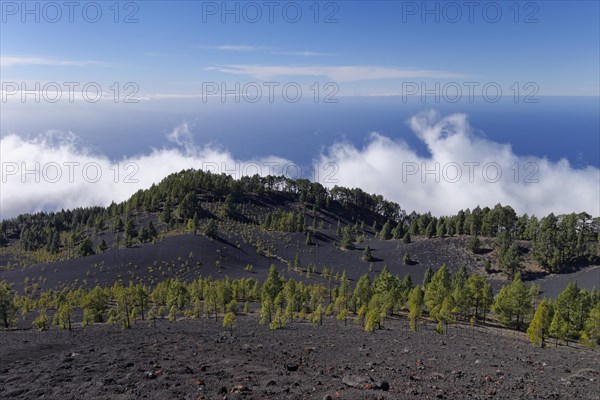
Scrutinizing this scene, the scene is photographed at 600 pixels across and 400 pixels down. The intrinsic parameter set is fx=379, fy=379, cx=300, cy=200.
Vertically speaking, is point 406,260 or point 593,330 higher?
point 406,260

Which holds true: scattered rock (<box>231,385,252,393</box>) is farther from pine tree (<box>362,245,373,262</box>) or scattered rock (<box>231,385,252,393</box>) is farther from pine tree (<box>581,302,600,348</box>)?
pine tree (<box>362,245,373,262</box>)

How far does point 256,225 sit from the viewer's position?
151 metres

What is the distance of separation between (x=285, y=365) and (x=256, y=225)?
119 metres

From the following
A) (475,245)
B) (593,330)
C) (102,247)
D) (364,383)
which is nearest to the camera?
(364,383)

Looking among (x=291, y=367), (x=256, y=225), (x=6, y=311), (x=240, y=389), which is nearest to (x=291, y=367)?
(x=291, y=367)

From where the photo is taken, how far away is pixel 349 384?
2647 cm

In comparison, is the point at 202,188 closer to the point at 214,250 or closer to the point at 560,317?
the point at 214,250

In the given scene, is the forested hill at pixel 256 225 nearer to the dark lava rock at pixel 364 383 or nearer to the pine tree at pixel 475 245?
the pine tree at pixel 475 245

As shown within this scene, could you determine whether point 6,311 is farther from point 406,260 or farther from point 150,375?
point 406,260

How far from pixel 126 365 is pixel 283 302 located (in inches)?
1615

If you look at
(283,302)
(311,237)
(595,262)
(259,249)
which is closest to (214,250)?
(259,249)

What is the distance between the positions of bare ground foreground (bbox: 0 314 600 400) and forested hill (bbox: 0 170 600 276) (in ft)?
216

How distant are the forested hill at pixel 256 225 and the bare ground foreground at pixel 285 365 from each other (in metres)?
65.9

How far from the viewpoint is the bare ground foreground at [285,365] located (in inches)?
1030
